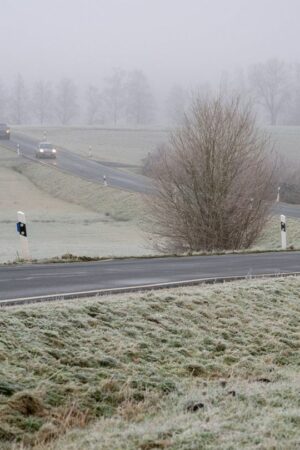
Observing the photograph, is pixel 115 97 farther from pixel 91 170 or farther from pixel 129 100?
pixel 91 170

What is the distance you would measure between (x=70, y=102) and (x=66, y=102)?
1.02m

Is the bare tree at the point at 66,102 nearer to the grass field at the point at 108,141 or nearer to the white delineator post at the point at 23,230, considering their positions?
the grass field at the point at 108,141

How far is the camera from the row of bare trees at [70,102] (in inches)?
6650

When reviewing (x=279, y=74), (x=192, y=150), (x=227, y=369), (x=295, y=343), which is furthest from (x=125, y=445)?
(x=279, y=74)

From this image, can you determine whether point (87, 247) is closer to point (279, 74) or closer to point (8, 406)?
point (8, 406)

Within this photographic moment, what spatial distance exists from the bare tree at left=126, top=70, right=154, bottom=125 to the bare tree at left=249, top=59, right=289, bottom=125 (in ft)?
74.4

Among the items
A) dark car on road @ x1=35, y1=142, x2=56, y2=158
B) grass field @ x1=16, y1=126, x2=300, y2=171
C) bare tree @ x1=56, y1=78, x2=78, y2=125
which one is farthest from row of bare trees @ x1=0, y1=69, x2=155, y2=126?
dark car on road @ x1=35, y1=142, x2=56, y2=158

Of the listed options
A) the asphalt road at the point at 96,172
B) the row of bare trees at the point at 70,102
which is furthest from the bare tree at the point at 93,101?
the asphalt road at the point at 96,172

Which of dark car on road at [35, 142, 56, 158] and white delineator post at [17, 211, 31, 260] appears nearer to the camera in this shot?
white delineator post at [17, 211, 31, 260]

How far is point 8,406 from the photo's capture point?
6207 millimetres

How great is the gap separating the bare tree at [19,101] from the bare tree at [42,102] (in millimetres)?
2686

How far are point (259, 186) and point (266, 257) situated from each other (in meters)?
7.87

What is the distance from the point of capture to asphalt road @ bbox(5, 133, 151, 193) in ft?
177

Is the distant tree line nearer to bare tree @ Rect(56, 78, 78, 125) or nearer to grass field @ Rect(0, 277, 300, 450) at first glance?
bare tree @ Rect(56, 78, 78, 125)
